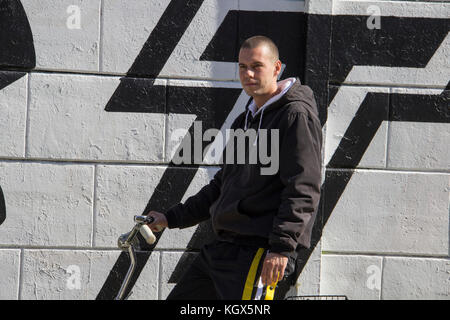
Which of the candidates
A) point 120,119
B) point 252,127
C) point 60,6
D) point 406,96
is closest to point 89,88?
point 120,119

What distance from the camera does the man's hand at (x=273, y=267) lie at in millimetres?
2730

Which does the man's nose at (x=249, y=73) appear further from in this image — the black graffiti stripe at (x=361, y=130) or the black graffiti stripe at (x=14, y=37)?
the black graffiti stripe at (x=14, y=37)

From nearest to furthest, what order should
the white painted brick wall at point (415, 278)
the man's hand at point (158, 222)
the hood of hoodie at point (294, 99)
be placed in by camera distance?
1. the hood of hoodie at point (294, 99)
2. the man's hand at point (158, 222)
3. the white painted brick wall at point (415, 278)

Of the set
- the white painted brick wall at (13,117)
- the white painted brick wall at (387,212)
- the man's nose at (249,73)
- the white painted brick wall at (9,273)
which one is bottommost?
the white painted brick wall at (9,273)

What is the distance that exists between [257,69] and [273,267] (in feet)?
3.09

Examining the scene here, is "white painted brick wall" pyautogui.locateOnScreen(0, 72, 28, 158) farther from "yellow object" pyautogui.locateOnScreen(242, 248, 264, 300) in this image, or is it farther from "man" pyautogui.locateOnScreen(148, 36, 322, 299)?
"yellow object" pyautogui.locateOnScreen(242, 248, 264, 300)

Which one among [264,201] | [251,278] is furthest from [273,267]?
[264,201]

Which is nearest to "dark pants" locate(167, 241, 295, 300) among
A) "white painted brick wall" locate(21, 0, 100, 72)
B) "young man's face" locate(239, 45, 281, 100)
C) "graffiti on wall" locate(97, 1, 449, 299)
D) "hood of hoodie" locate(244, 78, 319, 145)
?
"hood of hoodie" locate(244, 78, 319, 145)

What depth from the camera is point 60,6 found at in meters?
4.15

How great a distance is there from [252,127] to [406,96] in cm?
167

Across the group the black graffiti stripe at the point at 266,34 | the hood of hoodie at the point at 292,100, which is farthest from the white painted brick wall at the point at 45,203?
the hood of hoodie at the point at 292,100

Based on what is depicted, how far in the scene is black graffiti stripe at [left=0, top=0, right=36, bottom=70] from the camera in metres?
4.11

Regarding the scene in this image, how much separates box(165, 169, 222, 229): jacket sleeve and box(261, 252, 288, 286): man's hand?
68cm
